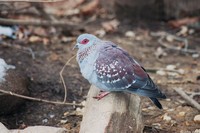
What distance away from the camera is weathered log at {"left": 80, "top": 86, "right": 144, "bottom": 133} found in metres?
3.17

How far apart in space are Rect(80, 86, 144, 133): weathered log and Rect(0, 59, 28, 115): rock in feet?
2.28

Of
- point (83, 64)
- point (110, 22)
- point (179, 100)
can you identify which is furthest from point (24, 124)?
point (110, 22)

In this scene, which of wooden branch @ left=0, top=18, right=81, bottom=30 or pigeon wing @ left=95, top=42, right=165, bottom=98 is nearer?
pigeon wing @ left=95, top=42, right=165, bottom=98

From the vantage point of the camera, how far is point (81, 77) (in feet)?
15.8

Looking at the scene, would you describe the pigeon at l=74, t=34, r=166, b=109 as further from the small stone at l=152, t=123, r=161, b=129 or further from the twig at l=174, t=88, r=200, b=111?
the twig at l=174, t=88, r=200, b=111

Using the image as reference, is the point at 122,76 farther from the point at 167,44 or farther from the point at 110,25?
the point at 110,25

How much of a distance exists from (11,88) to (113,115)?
1051 millimetres

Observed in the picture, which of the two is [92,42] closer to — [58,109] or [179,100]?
[58,109]

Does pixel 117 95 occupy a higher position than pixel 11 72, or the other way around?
pixel 11 72

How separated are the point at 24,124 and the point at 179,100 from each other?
4.80 feet

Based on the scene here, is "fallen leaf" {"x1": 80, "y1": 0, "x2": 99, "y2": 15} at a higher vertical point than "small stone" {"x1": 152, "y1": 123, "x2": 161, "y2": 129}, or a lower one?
higher

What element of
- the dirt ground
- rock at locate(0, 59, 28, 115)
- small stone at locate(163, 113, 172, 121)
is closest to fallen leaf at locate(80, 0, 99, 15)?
the dirt ground

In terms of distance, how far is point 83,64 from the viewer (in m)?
3.47

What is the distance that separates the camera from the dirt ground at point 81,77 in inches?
155
